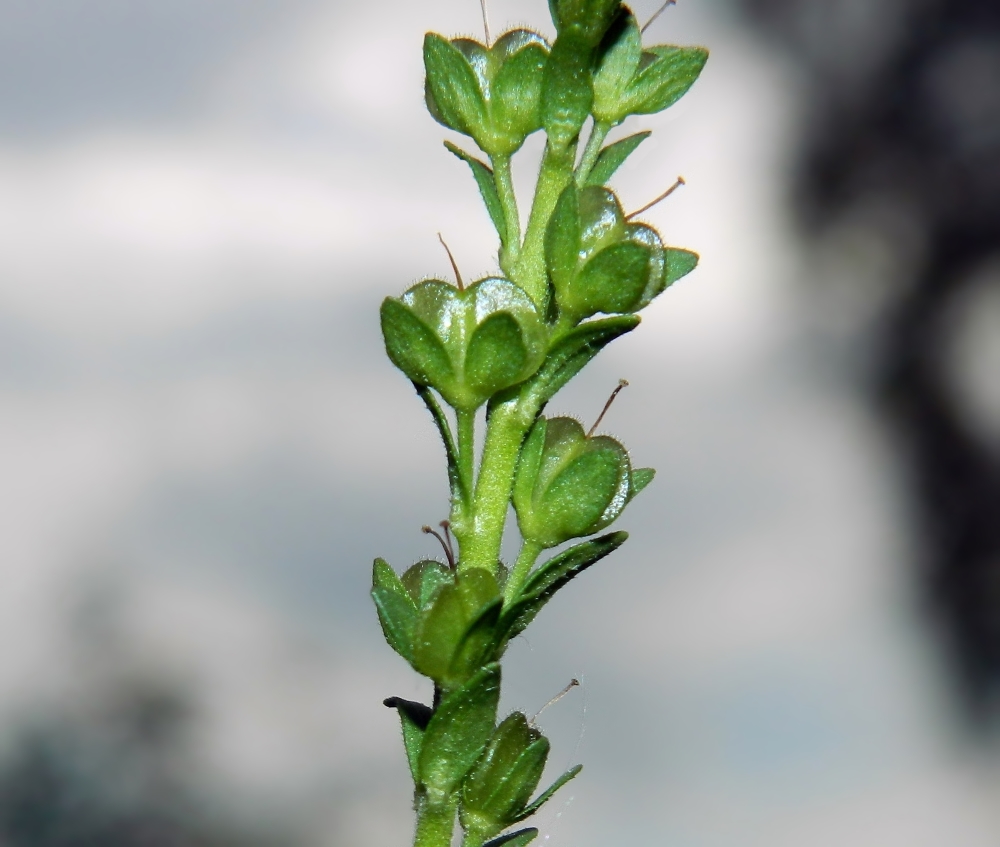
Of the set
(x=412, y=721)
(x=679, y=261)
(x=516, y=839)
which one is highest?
(x=679, y=261)

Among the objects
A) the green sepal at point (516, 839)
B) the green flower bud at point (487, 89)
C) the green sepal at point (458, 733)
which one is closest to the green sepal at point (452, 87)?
the green flower bud at point (487, 89)

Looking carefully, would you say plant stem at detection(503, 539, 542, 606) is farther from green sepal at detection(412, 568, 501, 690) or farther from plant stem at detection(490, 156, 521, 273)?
plant stem at detection(490, 156, 521, 273)

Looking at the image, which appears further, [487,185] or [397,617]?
[487,185]

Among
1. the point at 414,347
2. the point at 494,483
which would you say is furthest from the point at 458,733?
the point at 414,347

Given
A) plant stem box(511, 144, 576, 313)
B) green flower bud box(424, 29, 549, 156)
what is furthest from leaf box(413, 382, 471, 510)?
green flower bud box(424, 29, 549, 156)

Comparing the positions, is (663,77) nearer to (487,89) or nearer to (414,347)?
(487,89)
